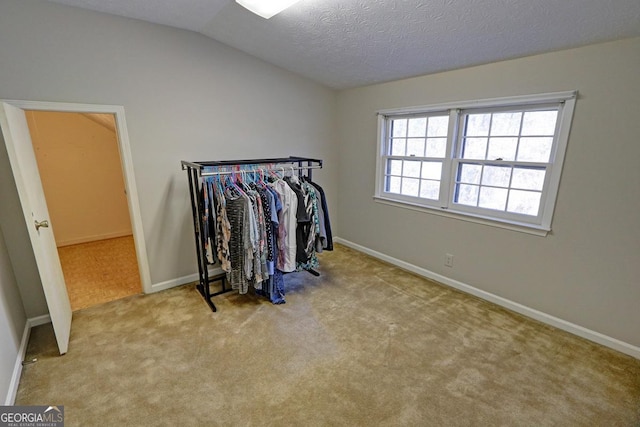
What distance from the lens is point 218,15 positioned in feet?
7.91

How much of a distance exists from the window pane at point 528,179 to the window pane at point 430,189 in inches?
28.2

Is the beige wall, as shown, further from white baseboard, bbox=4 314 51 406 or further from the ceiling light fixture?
the ceiling light fixture

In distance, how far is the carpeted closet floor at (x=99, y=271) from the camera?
2.96 m

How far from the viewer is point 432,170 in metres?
3.16

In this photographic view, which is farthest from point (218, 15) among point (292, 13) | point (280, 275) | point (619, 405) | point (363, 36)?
point (619, 405)

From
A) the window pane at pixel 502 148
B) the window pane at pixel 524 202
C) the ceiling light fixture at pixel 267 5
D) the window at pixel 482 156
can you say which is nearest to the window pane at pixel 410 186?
the window at pixel 482 156

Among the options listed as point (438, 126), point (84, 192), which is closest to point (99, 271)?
point (84, 192)

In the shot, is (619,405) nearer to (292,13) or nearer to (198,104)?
(292,13)

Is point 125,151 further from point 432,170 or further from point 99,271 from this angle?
point 432,170

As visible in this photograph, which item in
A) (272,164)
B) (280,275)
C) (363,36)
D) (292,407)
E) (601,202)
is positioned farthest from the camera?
(272,164)

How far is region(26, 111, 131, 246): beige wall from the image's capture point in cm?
391

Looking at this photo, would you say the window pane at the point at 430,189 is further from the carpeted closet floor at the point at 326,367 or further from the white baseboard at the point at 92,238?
the white baseboard at the point at 92,238

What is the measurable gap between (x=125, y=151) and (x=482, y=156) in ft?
10.5

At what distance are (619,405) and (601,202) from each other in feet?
4.14
